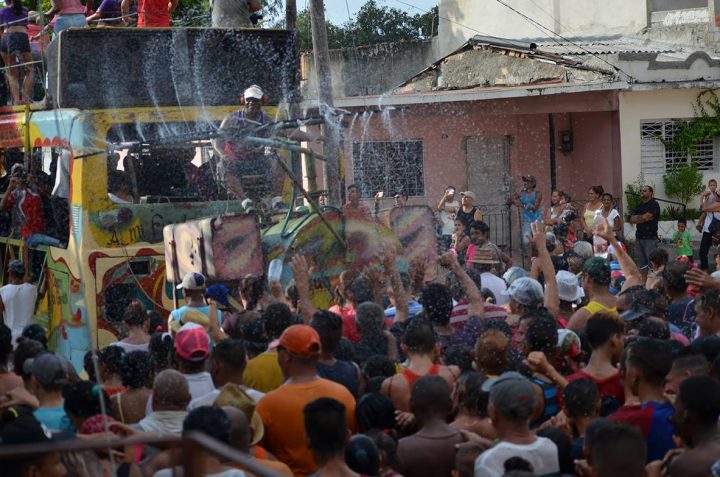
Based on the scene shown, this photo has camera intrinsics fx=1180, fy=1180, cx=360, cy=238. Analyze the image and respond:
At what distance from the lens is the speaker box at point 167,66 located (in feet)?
33.9

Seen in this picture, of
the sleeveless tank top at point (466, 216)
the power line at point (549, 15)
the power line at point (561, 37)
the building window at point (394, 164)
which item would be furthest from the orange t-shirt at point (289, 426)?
the power line at point (549, 15)

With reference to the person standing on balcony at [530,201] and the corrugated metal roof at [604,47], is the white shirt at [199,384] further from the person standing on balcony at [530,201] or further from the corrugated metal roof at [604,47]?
the corrugated metal roof at [604,47]

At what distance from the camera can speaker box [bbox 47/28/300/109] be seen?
10.3m

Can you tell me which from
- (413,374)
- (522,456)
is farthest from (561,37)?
(522,456)

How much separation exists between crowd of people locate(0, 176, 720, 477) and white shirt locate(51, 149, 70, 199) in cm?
302

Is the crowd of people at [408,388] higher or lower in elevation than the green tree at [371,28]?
lower

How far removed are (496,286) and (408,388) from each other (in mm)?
3786

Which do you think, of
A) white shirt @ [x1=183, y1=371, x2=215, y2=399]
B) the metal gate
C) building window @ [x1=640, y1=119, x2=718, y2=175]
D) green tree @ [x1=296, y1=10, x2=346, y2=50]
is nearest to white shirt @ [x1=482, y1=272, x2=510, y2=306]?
white shirt @ [x1=183, y1=371, x2=215, y2=399]

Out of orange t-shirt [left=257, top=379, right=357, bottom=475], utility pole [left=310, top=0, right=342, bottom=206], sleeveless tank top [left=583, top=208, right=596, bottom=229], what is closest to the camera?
orange t-shirt [left=257, top=379, right=357, bottom=475]

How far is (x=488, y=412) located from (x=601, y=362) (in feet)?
3.34

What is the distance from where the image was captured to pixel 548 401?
18.4 feet

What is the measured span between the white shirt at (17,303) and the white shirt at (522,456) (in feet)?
20.8

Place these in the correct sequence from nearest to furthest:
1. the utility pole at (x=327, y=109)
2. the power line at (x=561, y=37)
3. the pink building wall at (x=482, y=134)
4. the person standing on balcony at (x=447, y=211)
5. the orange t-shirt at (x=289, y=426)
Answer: the orange t-shirt at (x=289, y=426) < the utility pole at (x=327, y=109) < the person standing on balcony at (x=447, y=211) < the power line at (x=561, y=37) < the pink building wall at (x=482, y=134)

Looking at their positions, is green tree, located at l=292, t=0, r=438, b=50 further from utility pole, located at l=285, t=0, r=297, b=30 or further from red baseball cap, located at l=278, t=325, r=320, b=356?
red baseball cap, located at l=278, t=325, r=320, b=356
